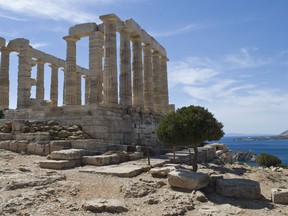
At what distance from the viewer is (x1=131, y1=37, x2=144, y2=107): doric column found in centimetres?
2767

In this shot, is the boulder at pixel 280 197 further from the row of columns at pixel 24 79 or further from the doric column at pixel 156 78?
the row of columns at pixel 24 79

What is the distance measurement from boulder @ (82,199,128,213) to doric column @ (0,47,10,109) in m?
28.6

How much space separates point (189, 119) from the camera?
544 inches

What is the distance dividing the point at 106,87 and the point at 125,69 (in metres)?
2.44

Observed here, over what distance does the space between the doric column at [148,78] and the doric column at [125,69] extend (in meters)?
4.20

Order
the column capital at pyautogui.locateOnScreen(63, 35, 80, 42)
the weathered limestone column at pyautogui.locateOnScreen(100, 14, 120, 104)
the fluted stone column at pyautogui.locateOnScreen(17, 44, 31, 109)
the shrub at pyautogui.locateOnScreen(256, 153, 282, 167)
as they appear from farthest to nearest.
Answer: the shrub at pyautogui.locateOnScreen(256, 153, 282, 167) < the fluted stone column at pyautogui.locateOnScreen(17, 44, 31, 109) < the column capital at pyautogui.locateOnScreen(63, 35, 80, 42) < the weathered limestone column at pyautogui.locateOnScreen(100, 14, 120, 104)

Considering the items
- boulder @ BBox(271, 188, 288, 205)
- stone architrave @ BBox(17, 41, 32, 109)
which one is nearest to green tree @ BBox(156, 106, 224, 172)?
boulder @ BBox(271, 188, 288, 205)

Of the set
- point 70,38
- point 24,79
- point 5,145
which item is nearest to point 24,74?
point 24,79

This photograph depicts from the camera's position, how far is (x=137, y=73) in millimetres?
28031

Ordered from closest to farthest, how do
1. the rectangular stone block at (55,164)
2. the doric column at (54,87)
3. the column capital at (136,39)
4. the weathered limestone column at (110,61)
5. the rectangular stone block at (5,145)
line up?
the rectangular stone block at (55,164)
the rectangular stone block at (5,145)
the weathered limestone column at (110,61)
the column capital at (136,39)
the doric column at (54,87)

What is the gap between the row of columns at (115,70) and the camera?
2478cm

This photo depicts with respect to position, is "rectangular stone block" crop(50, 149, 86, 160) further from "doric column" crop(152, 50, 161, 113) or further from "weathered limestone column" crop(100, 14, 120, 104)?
"doric column" crop(152, 50, 161, 113)

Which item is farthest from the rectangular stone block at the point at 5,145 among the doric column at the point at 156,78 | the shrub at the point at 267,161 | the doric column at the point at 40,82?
the shrub at the point at 267,161

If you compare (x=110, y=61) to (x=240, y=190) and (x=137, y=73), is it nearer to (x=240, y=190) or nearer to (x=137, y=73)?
(x=137, y=73)
